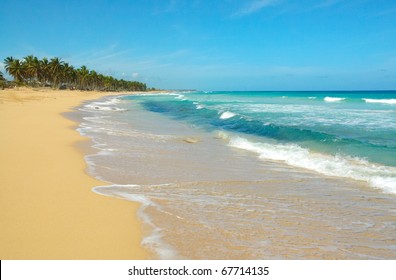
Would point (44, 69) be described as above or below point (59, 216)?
above

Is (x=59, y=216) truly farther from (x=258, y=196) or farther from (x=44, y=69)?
(x=44, y=69)

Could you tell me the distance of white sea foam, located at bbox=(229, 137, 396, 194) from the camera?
7785 millimetres

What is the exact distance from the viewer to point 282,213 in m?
5.61

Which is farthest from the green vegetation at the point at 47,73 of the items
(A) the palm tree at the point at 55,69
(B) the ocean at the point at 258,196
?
(B) the ocean at the point at 258,196

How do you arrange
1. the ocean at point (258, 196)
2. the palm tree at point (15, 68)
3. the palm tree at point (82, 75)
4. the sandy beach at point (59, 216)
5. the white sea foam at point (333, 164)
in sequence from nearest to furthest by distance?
the sandy beach at point (59, 216)
the ocean at point (258, 196)
the white sea foam at point (333, 164)
the palm tree at point (15, 68)
the palm tree at point (82, 75)

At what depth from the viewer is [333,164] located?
955 cm

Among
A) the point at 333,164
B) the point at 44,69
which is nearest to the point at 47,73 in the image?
the point at 44,69

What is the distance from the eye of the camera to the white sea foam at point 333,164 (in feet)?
25.5

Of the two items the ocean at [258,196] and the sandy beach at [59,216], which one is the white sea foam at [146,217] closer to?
the ocean at [258,196]

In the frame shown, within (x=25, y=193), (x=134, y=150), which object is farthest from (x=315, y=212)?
(x=134, y=150)

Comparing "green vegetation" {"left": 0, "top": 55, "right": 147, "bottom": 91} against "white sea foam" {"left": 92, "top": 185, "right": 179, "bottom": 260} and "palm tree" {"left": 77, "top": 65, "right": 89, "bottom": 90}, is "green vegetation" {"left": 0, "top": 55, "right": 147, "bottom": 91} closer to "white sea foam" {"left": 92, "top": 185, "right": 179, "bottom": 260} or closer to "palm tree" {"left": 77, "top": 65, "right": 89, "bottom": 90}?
"palm tree" {"left": 77, "top": 65, "right": 89, "bottom": 90}

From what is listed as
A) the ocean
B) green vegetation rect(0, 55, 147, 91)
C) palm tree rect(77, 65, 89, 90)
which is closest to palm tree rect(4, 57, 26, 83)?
green vegetation rect(0, 55, 147, 91)

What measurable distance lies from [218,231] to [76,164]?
17.3ft
